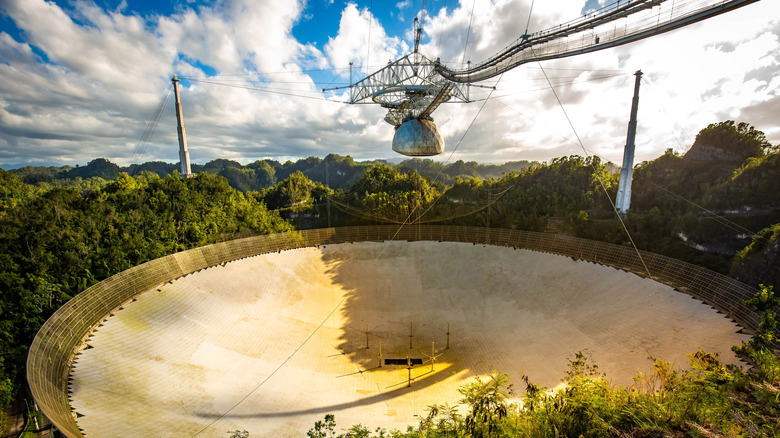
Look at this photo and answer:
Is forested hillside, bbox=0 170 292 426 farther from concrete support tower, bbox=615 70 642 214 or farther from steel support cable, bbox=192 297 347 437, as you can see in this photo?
concrete support tower, bbox=615 70 642 214

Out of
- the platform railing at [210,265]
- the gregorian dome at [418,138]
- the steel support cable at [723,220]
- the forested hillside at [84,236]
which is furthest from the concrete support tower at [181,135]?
the steel support cable at [723,220]

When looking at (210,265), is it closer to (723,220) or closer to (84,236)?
(84,236)

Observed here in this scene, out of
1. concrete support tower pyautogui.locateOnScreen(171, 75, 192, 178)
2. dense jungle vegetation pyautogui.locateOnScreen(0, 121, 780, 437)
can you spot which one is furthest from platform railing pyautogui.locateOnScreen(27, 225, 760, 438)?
concrete support tower pyautogui.locateOnScreen(171, 75, 192, 178)

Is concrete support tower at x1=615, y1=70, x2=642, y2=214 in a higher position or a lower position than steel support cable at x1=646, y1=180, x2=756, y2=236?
higher

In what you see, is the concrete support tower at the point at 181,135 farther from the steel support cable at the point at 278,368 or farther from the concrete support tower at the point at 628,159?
A: the concrete support tower at the point at 628,159

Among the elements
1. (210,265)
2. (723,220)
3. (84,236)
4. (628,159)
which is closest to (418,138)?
(210,265)

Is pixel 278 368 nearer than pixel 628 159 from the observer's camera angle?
Yes

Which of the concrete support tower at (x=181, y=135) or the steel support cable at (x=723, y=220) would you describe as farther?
the concrete support tower at (x=181, y=135)
